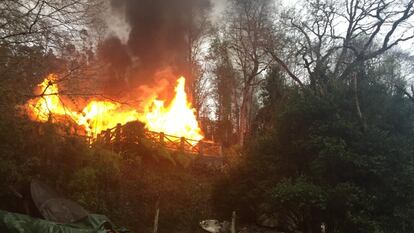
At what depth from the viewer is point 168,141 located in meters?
26.1

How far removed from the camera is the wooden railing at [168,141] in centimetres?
2223

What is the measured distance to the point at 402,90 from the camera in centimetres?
1547

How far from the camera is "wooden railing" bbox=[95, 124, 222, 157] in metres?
22.2

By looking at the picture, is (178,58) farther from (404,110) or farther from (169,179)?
(404,110)

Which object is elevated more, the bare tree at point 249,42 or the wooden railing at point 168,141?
the bare tree at point 249,42

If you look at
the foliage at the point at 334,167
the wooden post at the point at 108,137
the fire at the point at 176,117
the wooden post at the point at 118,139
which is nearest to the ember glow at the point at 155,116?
the fire at the point at 176,117

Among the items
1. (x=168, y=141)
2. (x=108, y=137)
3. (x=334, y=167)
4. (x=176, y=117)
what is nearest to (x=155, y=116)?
(x=176, y=117)

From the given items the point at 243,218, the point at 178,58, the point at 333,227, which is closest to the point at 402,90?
the point at 333,227

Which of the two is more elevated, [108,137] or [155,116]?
[155,116]

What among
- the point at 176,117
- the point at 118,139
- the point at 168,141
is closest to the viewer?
the point at 118,139

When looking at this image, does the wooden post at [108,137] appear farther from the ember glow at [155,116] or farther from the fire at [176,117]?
the fire at [176,117]

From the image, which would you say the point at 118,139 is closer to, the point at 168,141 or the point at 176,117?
the point at 168,141

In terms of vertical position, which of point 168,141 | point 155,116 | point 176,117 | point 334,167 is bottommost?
point 334,167

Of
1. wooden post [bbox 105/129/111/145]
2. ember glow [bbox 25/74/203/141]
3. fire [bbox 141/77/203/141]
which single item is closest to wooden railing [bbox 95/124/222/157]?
wooden post [bbox 105/129/111/145]
